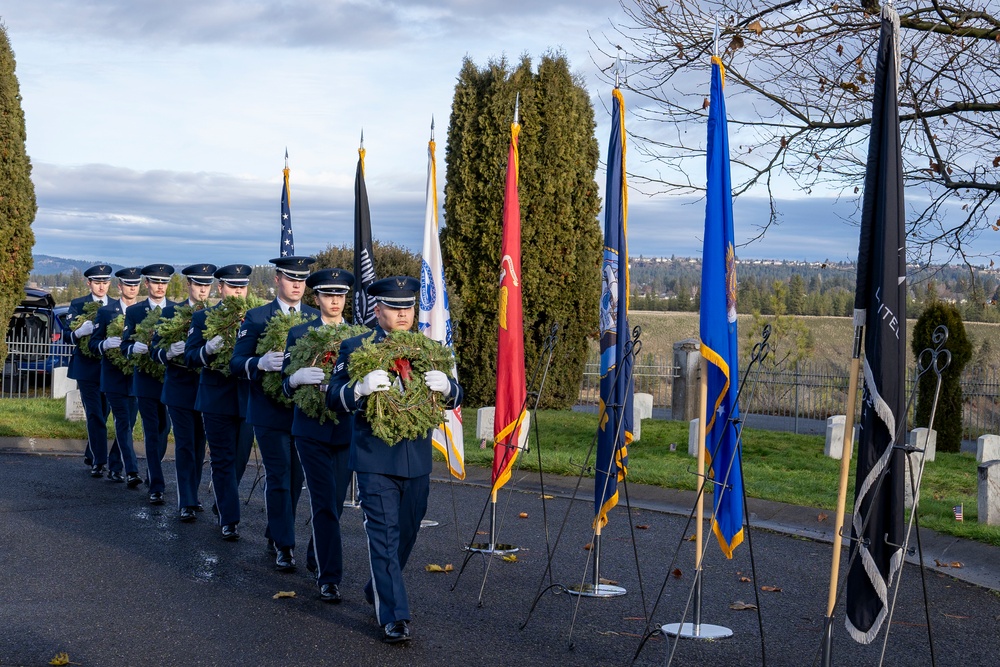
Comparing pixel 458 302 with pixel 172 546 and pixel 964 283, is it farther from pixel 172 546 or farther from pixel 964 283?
pixel 172 546

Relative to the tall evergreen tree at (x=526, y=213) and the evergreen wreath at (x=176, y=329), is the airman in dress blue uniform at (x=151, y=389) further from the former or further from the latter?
the tall evergreen tree at (x=526, y=213)

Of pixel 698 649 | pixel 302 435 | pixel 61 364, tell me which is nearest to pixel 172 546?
pixel 302 435

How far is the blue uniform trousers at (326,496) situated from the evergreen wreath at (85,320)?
557cm

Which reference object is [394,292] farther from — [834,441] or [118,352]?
[834,441]

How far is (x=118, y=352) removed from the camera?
37.9ft

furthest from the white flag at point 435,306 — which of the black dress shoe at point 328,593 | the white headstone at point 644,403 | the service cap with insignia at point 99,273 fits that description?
the white headstone at point 644,403

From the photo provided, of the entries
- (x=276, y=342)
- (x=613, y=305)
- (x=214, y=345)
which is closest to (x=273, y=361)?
(x=276, y=342)

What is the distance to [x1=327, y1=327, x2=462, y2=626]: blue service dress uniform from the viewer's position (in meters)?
6.33

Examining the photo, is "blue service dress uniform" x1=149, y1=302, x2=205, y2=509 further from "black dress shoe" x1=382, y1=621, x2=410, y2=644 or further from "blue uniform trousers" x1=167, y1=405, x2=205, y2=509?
"black dress shoe" x1=382, y1=621, x2=410, y2=644

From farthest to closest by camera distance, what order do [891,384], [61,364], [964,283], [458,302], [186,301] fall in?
[61,364]
[458,302]
[964,283]
[186,301]
[891,384]

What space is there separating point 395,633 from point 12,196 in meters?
17.4

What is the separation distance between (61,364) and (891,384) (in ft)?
69.9

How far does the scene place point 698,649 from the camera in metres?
6.23

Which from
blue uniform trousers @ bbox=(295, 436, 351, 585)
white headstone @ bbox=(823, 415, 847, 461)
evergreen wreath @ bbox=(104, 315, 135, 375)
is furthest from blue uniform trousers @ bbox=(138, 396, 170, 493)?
white headstone @ bbox=(823, 415, 847, 461)
